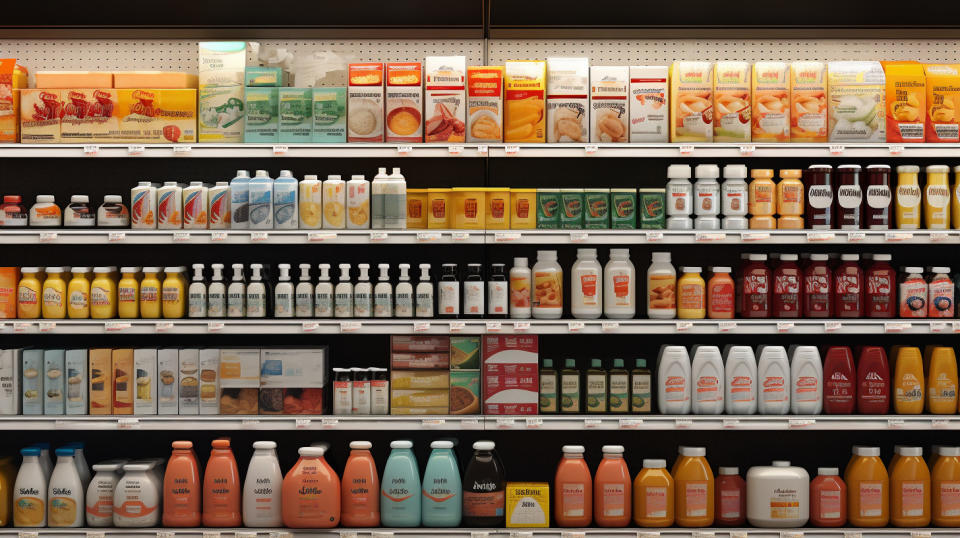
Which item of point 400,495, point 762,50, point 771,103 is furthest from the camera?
point 762,50

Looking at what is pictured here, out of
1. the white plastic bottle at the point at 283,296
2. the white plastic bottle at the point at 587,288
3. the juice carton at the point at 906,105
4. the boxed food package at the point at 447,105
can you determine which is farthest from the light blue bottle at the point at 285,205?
the juice carton at the point at 906,105

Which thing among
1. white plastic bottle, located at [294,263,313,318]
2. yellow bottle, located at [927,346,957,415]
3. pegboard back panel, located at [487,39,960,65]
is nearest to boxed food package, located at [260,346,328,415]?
white plastic bottle, located at [294,263,313,318]

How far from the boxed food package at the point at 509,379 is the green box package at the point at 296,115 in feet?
3.95

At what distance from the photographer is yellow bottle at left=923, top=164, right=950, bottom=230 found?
372cm

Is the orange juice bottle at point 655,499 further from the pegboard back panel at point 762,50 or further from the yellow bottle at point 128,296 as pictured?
the yellow bottle at point 128,296

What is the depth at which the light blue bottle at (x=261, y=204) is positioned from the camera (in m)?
3.72

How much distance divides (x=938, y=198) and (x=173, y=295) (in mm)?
3314

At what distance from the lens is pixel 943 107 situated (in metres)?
3.74

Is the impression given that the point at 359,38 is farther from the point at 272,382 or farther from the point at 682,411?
the point at 682,411

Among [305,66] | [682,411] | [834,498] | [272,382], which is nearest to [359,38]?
[305,66]

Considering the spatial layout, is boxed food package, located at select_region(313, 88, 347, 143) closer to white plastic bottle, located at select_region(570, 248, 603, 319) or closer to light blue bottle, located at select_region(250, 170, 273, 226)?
light blue bottle, located at select_region(250, 170, 273, 226)

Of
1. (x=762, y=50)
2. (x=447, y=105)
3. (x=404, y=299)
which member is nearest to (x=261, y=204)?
(x=404, y=299)

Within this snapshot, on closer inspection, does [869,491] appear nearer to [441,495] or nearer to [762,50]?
[441,495]
